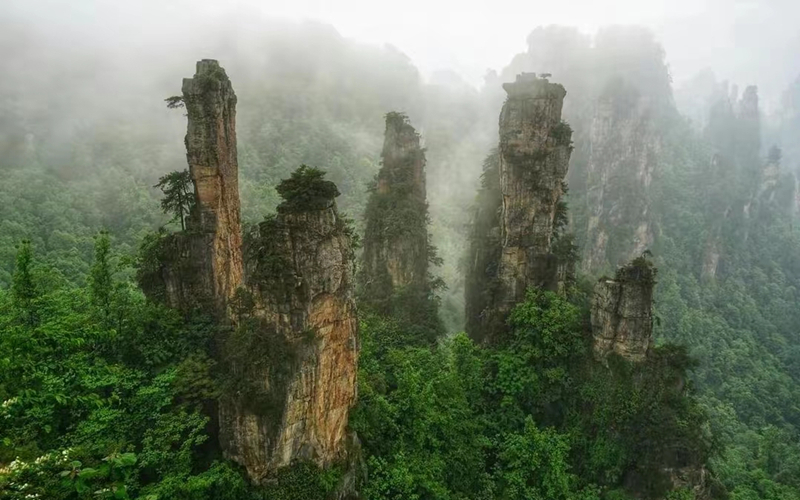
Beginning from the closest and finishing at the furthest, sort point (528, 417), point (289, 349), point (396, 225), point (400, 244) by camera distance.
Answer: point (289, 349) < point (528, 417) < point (396, 225) < point (400, 244)

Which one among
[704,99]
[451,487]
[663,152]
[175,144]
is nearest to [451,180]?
[175,144]

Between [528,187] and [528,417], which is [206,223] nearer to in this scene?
[528,417]

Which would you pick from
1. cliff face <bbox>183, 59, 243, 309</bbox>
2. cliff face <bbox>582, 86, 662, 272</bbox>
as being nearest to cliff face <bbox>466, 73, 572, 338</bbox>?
cliff face <bbox>183, 59, 243, 309</bbox>

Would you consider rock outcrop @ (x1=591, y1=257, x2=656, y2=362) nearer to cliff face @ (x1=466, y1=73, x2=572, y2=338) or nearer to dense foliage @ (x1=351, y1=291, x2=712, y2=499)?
dense foliage @ (x1=351, y1=291, x2=712, y2=499)

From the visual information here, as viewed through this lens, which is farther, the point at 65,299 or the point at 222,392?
the point at 65,299

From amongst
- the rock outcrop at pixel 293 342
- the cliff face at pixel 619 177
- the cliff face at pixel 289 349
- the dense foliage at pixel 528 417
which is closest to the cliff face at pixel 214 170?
the rock outcrop at pixel 293 342

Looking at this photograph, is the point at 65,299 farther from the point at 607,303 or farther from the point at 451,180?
the point at 451,180

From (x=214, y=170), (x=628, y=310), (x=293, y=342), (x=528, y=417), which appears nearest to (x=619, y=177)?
(x=628, y=310)
